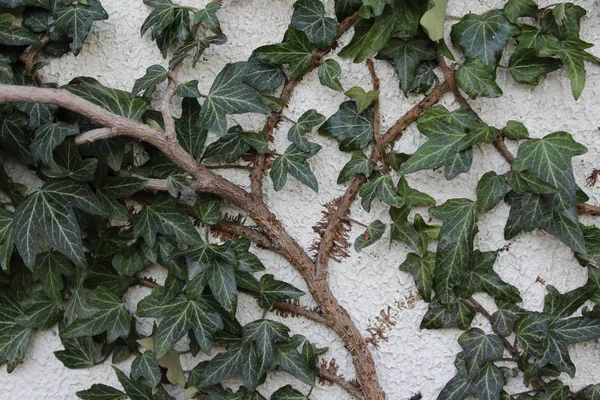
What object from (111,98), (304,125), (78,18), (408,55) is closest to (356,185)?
(304,125)

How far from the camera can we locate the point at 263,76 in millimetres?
1165

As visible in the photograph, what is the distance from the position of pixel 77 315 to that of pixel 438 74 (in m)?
0.77

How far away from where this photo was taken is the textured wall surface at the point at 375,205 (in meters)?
1.13

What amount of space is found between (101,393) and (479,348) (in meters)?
0.69

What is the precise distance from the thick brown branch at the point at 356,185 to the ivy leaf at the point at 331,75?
0.12m

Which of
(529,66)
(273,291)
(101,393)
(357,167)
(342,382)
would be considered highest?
(529,66)

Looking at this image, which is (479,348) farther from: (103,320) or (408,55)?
(103,320)

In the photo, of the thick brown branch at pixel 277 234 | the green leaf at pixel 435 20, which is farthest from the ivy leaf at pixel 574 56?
the thick brown branch at pixel 277 234

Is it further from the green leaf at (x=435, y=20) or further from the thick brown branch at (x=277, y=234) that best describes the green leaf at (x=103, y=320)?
the green leaf at (x=435, y=20)

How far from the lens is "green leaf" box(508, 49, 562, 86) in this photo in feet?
3.57

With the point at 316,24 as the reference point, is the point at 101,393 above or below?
below

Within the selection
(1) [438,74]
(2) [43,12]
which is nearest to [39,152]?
(2) [43,12]

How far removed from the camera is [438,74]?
1.15 metres

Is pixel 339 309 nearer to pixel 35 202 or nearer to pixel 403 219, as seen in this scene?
pixel 403 219
